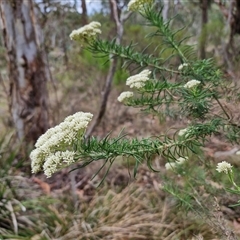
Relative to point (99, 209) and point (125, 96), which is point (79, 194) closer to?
point (99, 209)

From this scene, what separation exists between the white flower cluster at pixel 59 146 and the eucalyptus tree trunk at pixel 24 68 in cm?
294

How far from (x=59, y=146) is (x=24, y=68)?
3.12 m

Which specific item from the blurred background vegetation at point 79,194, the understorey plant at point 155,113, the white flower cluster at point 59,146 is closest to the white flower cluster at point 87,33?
→ the understorey plant at point 155,113

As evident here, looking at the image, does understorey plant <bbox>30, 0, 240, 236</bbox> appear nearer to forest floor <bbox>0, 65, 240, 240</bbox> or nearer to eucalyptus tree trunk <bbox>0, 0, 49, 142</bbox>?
forest floor <bbox>0, 65, 240, 240</bbox>

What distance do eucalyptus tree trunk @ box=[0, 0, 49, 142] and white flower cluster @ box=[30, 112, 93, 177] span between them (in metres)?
2.94

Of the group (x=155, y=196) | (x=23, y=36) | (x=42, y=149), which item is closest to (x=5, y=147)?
(x=23, y=36)

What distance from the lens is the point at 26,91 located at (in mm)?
4164

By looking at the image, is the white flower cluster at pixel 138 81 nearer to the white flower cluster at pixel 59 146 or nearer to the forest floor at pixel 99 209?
the white flower cluster at pixel 59 146

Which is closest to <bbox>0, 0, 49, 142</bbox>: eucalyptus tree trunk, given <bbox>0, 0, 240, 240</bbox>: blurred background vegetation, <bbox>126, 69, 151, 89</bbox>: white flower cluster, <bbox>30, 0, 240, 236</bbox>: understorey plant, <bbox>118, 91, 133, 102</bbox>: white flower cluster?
<bbox>0, 0, 240, 240</bbox>: blurred background vegetation

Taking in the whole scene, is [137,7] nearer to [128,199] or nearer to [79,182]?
[128,199]

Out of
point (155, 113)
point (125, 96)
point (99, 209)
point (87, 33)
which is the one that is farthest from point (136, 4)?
point (99, 209)

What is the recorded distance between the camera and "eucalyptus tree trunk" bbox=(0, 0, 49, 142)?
4055mm

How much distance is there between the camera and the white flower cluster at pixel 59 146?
1.14 metres

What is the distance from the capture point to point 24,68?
411 centimetres
